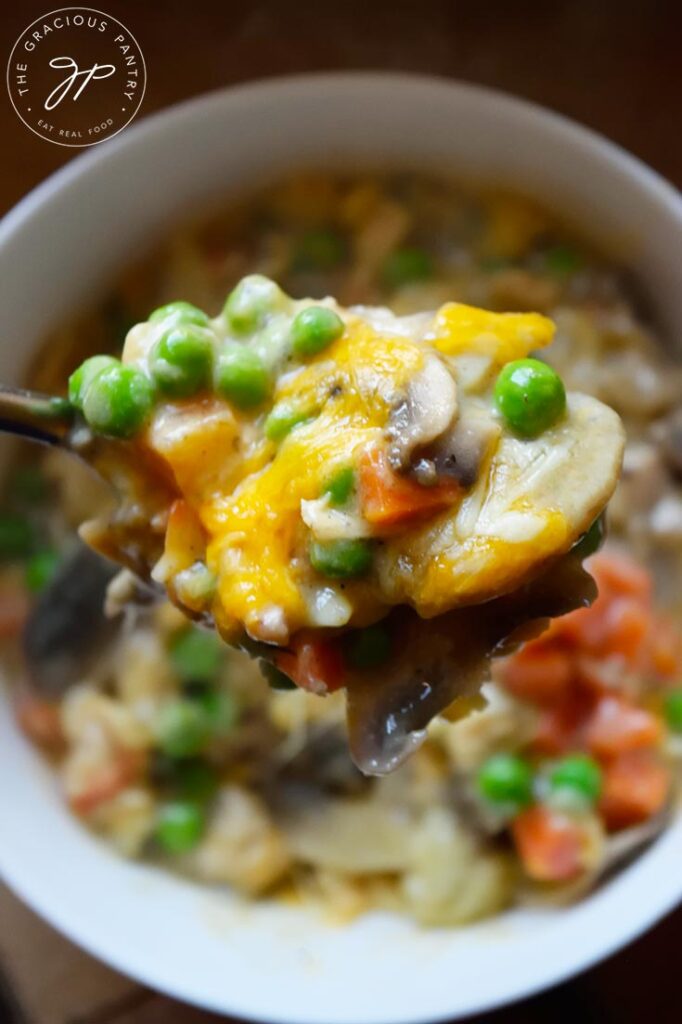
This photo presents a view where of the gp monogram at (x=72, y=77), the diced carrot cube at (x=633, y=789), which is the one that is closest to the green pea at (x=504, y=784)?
the diced carrot cube at (x=633, y=789)

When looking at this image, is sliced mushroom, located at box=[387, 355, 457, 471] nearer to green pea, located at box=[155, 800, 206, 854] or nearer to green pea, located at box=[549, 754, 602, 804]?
green pea, located at box=[549, 754, 602, 804]

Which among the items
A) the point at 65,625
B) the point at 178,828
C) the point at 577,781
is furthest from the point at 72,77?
the point at 577,781

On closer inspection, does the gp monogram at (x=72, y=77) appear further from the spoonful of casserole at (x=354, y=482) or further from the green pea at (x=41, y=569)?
the green pea at (x=41, y=569)

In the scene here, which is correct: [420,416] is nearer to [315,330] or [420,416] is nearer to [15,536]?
[315,330]

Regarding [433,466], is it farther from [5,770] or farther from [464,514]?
[5,770]

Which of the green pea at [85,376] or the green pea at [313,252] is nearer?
the green pea at [85,376]

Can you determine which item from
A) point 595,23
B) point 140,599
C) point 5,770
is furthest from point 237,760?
point 595,23
